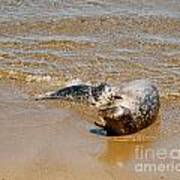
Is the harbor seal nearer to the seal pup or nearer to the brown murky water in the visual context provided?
the seal pup

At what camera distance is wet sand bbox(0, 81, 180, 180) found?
4398 mm

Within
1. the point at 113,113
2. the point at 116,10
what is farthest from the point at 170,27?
the point at 113,113

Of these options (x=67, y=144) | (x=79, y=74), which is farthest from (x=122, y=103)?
(x=79, y=74)

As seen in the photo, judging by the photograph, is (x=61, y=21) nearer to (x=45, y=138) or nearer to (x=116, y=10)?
(x=116, y=10)

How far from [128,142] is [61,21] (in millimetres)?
4087

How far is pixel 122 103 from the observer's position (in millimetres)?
5281

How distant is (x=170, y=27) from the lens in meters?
8.52

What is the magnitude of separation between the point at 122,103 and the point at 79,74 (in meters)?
1.57

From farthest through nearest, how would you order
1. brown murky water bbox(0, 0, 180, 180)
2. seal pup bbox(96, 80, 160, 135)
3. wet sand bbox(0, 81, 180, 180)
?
seal pup bbox(96, 80, 160, 135) → brown murky water bbox(0, 0, 180, 180) → wet sand bbox(0, 81, 180, 180)

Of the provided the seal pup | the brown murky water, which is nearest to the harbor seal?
the seal pup

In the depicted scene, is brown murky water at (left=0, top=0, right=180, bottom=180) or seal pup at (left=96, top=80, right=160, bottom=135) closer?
brown murky water at (left=0, top=0, right=180, bottom=180)

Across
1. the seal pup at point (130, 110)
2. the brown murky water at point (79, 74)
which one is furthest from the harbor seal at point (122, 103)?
the brown murky water at point (79, 74)

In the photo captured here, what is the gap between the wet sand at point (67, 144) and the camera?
4398mm

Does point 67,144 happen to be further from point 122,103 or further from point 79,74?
point 79,74
